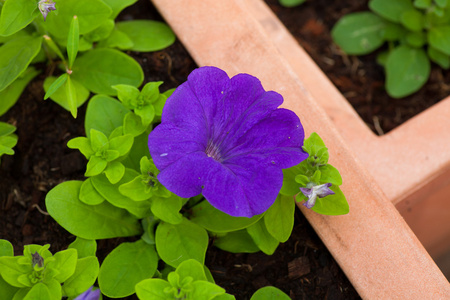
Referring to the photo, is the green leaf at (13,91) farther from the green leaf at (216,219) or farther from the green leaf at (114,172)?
the green leaf at (216,219)

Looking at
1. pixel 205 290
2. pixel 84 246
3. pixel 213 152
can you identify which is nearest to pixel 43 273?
pixel 84 246

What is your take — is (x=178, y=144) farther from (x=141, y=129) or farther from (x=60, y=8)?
(x=60, y=8)

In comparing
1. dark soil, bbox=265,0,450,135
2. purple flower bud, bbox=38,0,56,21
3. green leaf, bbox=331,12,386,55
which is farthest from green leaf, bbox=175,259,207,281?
green leaf, bbox=331,12,386,55

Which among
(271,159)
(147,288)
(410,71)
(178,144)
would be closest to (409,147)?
(410,71)

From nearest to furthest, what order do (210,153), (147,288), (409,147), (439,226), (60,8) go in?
(147,288)
(210,153)
(60,8)
(409,147)
(439,226)

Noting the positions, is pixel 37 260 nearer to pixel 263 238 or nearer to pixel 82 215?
pixel 82 215

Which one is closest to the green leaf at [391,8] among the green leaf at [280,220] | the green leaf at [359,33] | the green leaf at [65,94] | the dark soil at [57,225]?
the green leaf at [359,33]
